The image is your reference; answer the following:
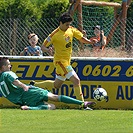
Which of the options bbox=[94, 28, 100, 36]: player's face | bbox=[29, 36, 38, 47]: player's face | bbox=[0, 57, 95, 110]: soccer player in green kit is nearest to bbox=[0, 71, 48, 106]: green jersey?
bbox=[0, 57, 95, 110]: soccer player in green kit

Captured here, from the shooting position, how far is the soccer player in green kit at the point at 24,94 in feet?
46.2

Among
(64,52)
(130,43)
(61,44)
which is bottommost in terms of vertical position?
(130,43)

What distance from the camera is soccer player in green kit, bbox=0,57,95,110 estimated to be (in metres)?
14.1

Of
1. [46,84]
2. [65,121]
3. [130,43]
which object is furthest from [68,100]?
[130,43]

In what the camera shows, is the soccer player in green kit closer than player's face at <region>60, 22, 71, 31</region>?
Yes

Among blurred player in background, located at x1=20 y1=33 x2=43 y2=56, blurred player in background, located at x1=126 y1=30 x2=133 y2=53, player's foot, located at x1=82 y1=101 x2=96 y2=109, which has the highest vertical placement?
blurred player in background, located at x1=20 y1=33 x2=43 y2=56

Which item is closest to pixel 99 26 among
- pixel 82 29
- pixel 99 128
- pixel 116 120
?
pixel 82 29

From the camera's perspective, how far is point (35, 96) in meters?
14.2

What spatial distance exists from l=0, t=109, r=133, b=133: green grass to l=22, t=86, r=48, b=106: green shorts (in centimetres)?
41

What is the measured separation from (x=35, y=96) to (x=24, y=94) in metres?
0.27

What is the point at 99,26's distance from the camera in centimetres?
1800

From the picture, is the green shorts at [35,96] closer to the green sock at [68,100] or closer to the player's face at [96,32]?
the green sock at [68,100]

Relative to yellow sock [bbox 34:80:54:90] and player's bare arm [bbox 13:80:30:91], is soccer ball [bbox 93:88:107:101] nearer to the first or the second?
yellow sock [bbox 34:80:54:90]

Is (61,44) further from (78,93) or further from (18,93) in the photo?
(18,93)
